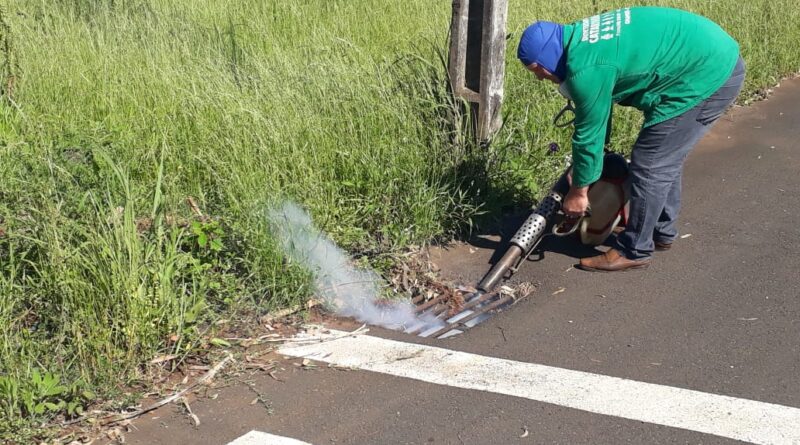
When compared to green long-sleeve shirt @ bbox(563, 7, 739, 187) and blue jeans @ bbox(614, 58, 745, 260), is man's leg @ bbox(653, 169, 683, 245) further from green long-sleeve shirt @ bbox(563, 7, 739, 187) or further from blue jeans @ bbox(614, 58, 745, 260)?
green long-sleeve shirt @ bbox(563, 7, 739, 187)

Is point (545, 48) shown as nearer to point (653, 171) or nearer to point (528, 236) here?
point (653, 171)

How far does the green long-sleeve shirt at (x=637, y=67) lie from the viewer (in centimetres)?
492

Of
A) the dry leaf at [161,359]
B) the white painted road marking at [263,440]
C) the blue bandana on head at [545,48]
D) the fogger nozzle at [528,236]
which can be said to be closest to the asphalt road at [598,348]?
the white painted road marking at [263,440]

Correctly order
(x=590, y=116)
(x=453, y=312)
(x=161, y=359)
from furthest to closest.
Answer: (x=453, y=312) < (x=590, y=116) < (x=161, y=359)

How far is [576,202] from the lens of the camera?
17.3 ft

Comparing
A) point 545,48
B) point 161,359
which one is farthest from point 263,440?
point 545,48

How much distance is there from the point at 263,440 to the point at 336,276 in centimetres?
150

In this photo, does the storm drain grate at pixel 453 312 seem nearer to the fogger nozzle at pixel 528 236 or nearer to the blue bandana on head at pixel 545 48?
the fogger nozzle at pixel 528 236

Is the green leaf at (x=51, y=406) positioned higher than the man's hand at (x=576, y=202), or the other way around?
the man's hand at (x=576, y=202)

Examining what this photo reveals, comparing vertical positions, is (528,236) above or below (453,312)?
above

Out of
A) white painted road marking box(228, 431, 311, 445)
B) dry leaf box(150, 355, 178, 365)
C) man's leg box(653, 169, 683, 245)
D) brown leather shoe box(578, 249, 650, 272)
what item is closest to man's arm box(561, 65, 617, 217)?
brown leather shoe box(578, 249, 650, 272)

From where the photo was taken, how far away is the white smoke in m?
5.02

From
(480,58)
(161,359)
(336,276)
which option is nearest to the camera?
(161,359)

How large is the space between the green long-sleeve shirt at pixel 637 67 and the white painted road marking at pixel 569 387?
4.34ft
